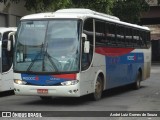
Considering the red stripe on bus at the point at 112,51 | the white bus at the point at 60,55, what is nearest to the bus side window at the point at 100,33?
the white bus at the point at 60,55

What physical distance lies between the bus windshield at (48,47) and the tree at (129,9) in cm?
2486

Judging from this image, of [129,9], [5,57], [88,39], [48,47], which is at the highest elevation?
[88,39]

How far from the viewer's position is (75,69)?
14.1m

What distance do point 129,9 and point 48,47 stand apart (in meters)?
25.9

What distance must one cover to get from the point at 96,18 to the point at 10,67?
444 centimetres

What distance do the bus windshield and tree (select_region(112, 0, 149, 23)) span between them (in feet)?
81.6

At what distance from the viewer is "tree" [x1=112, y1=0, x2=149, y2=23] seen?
39.0 meters

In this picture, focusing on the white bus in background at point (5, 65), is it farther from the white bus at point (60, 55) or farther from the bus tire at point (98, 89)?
the bus tire at point (98, 89)

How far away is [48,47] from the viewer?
14.3m

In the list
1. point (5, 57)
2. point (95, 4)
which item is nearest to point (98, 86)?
point (5, 57)

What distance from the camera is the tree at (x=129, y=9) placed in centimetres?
3903

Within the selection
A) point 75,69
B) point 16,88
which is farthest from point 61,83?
point 16,88

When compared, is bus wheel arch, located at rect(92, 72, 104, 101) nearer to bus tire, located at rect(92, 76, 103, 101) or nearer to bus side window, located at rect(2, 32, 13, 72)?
bus tire, located at rect(92, 76, 103, 101)

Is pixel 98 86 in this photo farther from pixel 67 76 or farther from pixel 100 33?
pixel 67 76
